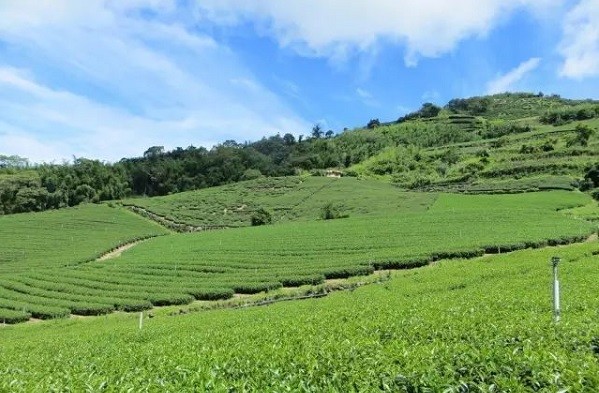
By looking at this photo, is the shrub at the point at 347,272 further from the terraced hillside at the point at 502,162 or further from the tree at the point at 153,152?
the tree at the point at 153,152

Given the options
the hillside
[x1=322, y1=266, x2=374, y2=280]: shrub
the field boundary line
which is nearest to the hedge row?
[x1=322, y1=266, x2=374, y2=280]: shrub

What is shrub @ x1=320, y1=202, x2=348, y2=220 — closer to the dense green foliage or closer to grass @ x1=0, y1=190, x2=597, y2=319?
the dense green foliage

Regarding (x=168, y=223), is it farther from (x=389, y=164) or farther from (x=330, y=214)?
(x=389, y=164)

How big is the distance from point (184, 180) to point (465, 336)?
137 m

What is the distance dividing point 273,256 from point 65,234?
39.0m

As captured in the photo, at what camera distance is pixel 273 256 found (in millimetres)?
47188

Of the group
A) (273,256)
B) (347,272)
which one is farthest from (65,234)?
(347,272)

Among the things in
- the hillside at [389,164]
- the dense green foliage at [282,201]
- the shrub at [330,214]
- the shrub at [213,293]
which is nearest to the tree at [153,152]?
the hillside at [389,164]

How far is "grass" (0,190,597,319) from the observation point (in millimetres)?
36469

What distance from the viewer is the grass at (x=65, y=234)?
5516 cm

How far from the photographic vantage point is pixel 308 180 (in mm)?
110812

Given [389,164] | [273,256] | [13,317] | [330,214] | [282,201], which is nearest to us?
→ [13,317]

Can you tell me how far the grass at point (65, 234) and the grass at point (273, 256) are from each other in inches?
205

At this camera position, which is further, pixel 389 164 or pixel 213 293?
pixel 389 164
